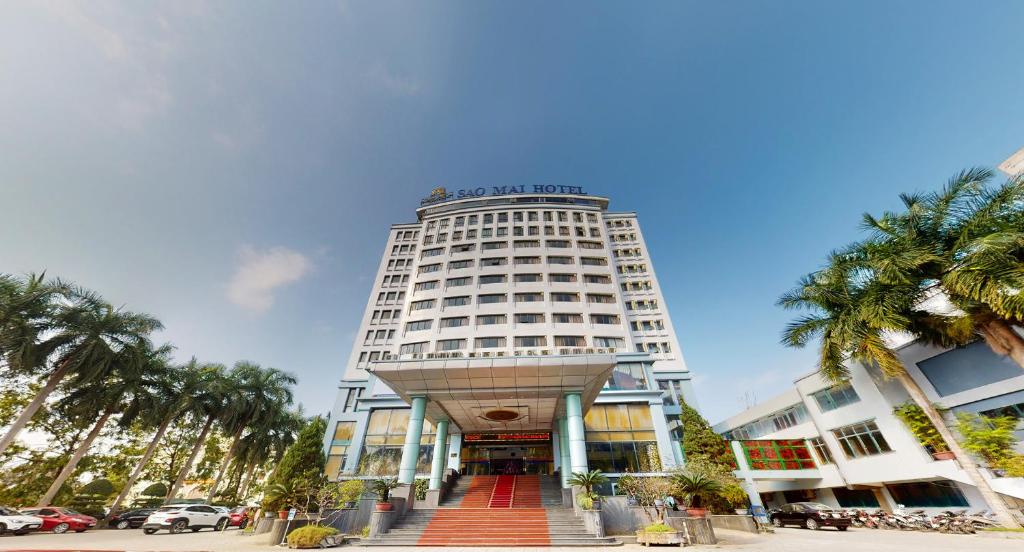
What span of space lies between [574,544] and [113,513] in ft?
102

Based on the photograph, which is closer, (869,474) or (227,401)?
(869,474)

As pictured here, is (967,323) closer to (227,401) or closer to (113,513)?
(227,401)

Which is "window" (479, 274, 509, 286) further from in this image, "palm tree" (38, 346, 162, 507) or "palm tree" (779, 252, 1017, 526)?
"palm tree" (38, 346, 162, 507)

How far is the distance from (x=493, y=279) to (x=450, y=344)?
27.5ft

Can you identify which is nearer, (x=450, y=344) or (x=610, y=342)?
(x=610, y=342)

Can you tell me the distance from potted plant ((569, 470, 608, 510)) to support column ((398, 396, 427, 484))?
7.47 m

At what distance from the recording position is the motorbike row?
51.5 feet

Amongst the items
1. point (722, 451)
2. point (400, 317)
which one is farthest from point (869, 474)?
point (400, 317)

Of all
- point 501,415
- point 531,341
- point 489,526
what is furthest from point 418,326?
point 489,526

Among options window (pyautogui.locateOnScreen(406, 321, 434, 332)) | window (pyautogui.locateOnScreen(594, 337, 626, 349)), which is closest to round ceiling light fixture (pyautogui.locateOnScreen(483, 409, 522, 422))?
window (pyautogui.locateOnScreen(594, 337, 626, 349))

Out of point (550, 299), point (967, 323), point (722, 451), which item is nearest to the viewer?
point (967, 323)

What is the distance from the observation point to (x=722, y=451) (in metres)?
23.2

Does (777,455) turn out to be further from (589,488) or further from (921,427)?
(589,488)

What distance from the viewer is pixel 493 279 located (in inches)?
1479
